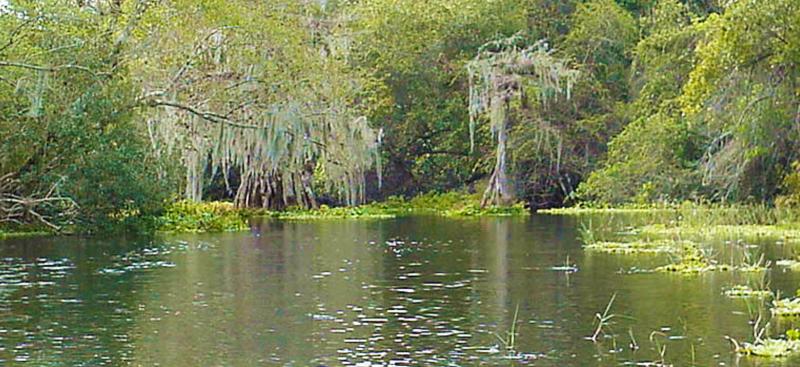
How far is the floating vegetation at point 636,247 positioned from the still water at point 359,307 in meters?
0.42

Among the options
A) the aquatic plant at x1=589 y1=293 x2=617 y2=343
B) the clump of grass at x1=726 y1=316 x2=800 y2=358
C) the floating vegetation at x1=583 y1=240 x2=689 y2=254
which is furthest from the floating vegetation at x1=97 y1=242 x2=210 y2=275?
the clump of grass at x1=726 y1=316 x2=800 y2=358

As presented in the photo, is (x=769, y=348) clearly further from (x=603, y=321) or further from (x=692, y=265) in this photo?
(x=692, y=265)

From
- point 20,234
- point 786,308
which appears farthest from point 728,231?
point 20,234

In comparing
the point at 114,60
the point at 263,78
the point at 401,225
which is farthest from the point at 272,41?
the point at 401,225

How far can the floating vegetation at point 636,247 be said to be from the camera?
21.7m

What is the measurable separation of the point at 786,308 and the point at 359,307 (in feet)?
15.0

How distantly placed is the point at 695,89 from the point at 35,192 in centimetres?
1387

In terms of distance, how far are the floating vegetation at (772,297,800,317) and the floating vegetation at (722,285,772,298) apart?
0.94 metres

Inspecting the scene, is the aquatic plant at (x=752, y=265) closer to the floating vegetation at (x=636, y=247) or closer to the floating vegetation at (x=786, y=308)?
the floating vegetation at (x=636, y=247)

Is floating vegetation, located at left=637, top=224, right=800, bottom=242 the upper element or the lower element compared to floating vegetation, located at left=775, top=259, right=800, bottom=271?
upper

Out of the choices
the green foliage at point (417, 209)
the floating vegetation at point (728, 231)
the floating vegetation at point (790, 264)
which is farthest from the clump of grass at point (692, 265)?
the green foliage at point (417, 209)

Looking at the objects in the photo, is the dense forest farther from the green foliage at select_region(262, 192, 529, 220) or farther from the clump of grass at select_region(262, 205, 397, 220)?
the green foliage at select_region(262, 192, 529, 220)

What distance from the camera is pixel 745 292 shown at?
14922 millimetres

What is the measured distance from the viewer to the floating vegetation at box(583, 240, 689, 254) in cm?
2172
